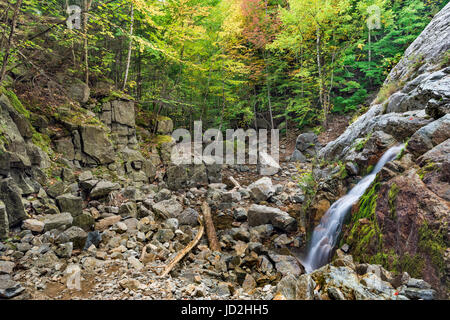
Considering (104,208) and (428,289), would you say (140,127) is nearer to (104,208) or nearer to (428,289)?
(104,208)

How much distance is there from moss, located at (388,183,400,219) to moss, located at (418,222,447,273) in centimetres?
50

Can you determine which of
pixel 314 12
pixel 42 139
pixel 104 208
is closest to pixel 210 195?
pixel 104 208

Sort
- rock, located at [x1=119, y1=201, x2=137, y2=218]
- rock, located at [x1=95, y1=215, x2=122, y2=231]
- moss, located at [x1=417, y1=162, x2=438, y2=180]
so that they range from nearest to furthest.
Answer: moss, located at [x1=417, y1=162, x2=438, y2=180] → rock, located at [x1=95, y1=215, x2=122, y2=231] → rock, located at [x1=119, y1=201, x2=137, y2=218]

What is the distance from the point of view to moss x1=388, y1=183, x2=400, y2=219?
310 cm

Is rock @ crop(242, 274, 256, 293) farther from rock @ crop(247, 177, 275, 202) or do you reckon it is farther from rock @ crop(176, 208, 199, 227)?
rock @ crop(247, 177, 275, 202)

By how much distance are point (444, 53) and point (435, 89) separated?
2.53m

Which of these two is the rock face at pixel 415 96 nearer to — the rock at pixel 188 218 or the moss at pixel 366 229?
the moss at pixel 366 229

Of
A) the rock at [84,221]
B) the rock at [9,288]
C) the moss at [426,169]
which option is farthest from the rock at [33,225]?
the moss at [426,169]

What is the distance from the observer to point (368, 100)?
45.9 feet

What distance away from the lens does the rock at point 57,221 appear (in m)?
4.69

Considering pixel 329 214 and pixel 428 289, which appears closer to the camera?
pixel 428 289

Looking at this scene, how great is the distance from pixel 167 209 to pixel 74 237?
2.82m

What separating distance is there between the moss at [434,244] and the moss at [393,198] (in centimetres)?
50

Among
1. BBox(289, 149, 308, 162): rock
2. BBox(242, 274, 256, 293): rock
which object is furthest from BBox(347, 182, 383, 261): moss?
BBox(289, 149, 308, 162): rock
